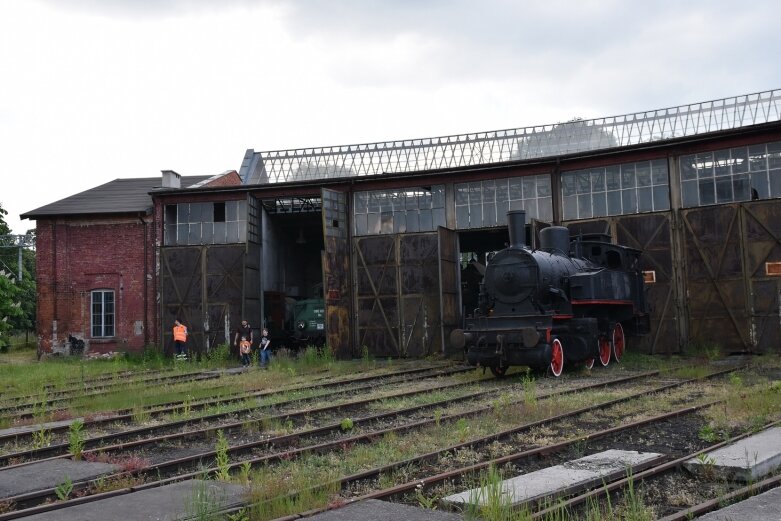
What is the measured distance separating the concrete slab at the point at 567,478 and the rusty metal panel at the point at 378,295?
52.8 ft

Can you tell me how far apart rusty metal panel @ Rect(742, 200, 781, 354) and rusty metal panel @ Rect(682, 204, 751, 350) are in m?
0.20

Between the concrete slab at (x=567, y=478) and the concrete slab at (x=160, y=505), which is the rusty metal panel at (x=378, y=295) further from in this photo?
the concrete slab at (x=160, y=505)

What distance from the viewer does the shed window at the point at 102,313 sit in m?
26.1

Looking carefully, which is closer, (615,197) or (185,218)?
(615,197)

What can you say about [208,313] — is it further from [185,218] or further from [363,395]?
[363,395]

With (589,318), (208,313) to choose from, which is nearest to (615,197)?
(589,318)

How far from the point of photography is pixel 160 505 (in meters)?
5.71

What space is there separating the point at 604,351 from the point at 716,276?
194 inches

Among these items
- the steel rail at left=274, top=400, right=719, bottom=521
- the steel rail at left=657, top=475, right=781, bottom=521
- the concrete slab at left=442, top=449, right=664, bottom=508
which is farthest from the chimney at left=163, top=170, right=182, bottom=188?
the steel rail at left=657, top=475, right=781, bottom=521

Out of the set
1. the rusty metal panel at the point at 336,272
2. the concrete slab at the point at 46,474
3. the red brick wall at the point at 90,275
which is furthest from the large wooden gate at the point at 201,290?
the concrete slab at the point at 46,474

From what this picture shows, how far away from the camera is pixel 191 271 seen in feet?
81.9

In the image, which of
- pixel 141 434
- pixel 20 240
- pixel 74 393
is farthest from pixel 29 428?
pixel 20 240

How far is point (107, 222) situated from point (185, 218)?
3290mm

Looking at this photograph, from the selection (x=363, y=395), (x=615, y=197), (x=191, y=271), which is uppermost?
(x=615, y=197)
